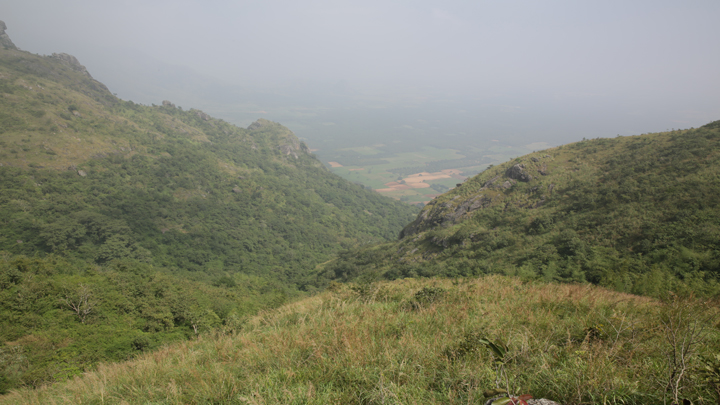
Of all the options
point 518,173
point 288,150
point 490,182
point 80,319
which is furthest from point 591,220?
point 288,150

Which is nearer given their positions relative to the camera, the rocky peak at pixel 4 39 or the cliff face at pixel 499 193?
the cliff face at pixel 499 193

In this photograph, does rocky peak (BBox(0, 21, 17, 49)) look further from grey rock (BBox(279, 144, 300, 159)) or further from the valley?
grey rock (BBox(279, 144, 300, 159))

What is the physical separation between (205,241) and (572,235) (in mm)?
60015

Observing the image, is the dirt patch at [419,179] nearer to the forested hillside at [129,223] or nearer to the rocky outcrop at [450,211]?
the forested hillside at [129,223]

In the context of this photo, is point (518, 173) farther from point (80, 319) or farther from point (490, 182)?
point (80, 319)

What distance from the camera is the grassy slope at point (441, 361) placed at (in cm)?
244

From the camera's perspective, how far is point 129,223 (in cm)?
5262

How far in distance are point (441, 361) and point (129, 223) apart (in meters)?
66.8

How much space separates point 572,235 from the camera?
19.8 metres

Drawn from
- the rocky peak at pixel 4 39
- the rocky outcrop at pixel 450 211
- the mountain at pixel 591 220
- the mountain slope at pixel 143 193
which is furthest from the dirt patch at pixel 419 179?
the rocky peak at pixel 4 39

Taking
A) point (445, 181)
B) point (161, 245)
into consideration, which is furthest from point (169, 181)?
point (445, 181)

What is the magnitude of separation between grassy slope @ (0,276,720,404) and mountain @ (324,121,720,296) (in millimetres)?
7565

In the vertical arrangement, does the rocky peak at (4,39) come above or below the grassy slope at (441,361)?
above

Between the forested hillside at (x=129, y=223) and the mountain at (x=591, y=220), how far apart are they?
53.1ft
